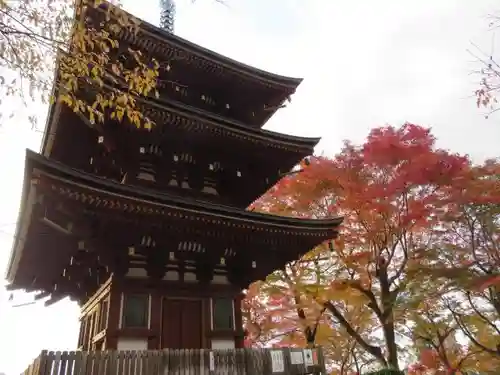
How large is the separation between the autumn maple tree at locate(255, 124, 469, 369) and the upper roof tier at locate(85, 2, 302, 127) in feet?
16.7

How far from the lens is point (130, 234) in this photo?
910 cm

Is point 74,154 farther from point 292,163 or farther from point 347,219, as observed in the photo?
point 347,219

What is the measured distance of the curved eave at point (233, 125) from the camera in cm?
1039

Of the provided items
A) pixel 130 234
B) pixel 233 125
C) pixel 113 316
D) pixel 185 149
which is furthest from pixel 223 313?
pixel 233 125

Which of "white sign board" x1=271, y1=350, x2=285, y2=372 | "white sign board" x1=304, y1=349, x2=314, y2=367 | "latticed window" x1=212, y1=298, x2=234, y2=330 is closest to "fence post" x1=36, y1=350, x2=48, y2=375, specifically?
"latticed window" x1=212, y1=298, x2=234, y2=330

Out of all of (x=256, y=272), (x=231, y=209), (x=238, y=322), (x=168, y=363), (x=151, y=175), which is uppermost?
(x=151, y=175)

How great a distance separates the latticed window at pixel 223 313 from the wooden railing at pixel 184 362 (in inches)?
49.4

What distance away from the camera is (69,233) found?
8273mm

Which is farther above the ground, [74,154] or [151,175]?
[74,154]

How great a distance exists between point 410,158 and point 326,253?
251 inches

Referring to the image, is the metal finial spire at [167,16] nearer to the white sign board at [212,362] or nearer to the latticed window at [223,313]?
the latticed window at [223,313]

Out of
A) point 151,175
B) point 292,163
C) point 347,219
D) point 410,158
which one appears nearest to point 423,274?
point 347,219

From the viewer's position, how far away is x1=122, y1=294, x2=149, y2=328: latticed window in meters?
9.30

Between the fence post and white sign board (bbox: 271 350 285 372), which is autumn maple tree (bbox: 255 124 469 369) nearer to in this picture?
white sign board (bbox: 271 350 285 372)
